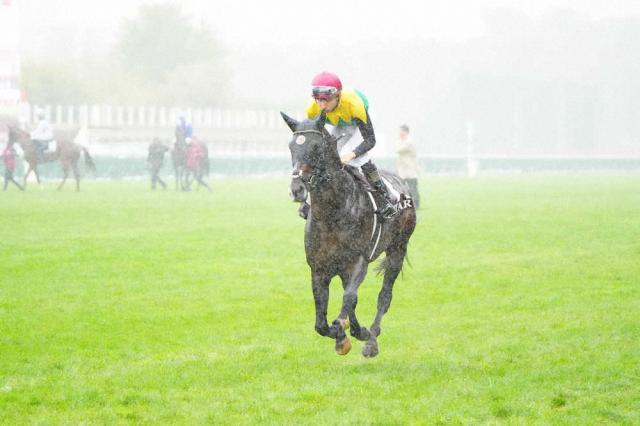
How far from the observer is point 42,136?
112ft

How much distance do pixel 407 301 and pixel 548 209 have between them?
1520cm

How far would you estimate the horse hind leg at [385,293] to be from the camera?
867cm

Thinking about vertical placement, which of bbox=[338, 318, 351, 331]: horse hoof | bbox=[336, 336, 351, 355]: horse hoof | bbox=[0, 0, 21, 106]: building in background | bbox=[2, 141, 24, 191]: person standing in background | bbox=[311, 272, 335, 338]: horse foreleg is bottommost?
bbox=[2, 141, 24, 191]: person standing in background

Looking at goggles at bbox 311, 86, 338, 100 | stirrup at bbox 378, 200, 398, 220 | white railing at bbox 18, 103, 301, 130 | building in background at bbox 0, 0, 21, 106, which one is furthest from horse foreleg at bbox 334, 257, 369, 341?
white railing at bbox 18, 103, 301, 130

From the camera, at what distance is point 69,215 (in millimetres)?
23031

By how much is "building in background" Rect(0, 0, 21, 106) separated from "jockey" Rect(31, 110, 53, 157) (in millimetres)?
5087

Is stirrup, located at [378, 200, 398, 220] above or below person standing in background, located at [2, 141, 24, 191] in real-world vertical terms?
above

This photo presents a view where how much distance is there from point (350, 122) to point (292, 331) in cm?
211

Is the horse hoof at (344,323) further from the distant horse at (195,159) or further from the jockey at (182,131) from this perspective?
the jockey at (182,131)

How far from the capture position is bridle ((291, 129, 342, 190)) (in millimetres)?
7883

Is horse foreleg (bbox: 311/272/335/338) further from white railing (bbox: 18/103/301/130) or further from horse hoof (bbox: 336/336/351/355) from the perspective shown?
white railing (bbox: 18/103/301/130)

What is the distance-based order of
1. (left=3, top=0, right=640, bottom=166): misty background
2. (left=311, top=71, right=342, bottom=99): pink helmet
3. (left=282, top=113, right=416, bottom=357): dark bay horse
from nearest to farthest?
1. (left=282, top=113, right=416, bottom=357): dark bay horse
2. (left=311, top=71, right=342, bottom=99): pink helmet
3. (left=3, top=0, right=640, bottom=166): misty background

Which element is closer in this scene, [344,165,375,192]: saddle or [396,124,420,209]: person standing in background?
[344,165,375,192]: saddle

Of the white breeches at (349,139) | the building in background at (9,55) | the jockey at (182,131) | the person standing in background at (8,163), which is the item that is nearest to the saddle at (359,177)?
the white breeches at (349,139)
